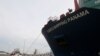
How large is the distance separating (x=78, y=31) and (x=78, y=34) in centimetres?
16

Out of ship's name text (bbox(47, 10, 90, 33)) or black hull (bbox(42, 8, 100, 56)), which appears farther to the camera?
ship's name text (bbox(47, 10, 90, 33))

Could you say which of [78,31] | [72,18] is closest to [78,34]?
[78,31]

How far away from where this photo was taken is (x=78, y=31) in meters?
10.1

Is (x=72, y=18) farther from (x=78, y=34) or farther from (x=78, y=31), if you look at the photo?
(x=78, y=34)

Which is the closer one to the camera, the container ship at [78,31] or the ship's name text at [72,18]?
the container ship at [78,31]

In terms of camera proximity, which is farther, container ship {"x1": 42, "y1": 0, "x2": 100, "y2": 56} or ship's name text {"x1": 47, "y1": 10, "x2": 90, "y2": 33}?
ship's name text {"x1": 47, "y1": 10, "x2": 90, "y2": 33}

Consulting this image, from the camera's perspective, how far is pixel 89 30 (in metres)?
9.56

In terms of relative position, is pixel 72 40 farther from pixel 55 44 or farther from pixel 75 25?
pixel 55 44

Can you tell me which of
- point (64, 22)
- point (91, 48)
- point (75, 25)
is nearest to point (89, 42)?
point (91, 48)

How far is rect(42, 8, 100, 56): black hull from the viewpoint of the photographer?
9.39m

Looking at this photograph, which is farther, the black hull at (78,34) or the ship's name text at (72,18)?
the ship's name text at (72,18)

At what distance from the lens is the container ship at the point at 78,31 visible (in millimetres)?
9414

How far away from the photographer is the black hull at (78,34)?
30.8 ft

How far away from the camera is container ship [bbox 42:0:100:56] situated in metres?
9.41
